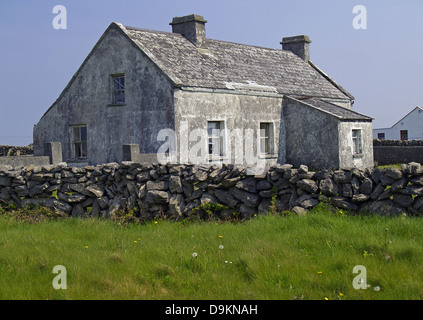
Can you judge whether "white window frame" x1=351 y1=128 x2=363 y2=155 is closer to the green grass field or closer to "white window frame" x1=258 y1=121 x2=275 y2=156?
"white window frame" x1=258 y1=121 x2=275 y2=156

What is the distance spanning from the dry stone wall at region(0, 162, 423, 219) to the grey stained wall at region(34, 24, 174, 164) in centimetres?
688

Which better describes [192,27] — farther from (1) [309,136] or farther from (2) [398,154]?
(2) [398,154]

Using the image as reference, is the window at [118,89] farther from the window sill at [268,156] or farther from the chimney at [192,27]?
the window sill at [268,156]

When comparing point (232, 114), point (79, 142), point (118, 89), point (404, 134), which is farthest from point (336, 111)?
point (404, 134)

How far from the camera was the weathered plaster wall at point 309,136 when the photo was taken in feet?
69.8

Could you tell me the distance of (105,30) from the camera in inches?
808

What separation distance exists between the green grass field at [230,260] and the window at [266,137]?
43.4 ft

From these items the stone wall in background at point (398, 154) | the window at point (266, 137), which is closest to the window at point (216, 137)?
the window at point (266, 137)

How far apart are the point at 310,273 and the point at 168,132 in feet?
40.9

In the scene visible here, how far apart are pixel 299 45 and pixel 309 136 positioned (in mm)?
10074

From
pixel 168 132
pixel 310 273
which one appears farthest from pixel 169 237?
pixel 168 132

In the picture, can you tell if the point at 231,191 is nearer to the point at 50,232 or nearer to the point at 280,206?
the point at 280,206

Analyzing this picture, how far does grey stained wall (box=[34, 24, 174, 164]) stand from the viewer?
18766 mm

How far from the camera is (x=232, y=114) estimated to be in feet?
66.9
